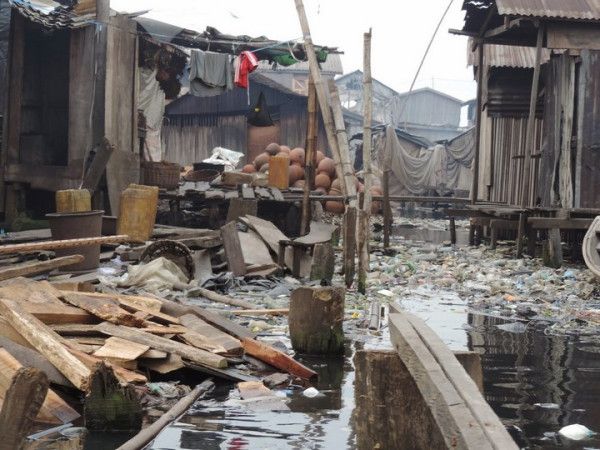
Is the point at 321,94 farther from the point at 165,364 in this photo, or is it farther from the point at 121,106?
the point at 165,364

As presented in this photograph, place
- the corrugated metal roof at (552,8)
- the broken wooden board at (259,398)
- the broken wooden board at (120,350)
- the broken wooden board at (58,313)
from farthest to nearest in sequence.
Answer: the corrugated metal roof at (552,8), the broken wooden board at (58,313), the broken wooden board at (120,350), the broken wooden board at (259,398)

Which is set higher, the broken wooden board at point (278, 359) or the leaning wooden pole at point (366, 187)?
the leaning wooden pole at point (366, 187)

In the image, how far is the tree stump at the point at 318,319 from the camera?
238 inches

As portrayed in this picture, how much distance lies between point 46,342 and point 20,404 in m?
1.84

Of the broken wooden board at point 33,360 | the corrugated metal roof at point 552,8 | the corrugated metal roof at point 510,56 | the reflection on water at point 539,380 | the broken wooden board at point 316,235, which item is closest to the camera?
the broken wooden board at point 33,360

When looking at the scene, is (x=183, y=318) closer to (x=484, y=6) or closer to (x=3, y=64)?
(x=3, y=64)

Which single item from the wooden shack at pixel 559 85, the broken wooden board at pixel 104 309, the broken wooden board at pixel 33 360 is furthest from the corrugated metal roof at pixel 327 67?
the broken wooden board at pixel 33 360

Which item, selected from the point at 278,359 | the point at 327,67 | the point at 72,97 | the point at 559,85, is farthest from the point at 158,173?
the point at 327,67

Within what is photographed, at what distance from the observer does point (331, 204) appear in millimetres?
21344

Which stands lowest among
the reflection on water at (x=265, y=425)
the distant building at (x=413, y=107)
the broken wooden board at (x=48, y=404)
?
the reflection on water at (x=265, y=425)

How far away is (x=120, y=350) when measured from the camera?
4992 mm

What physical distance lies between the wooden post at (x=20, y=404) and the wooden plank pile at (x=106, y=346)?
1033 mm

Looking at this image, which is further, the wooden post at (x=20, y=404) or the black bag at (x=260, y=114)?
the black bag at (x=260, y=114)

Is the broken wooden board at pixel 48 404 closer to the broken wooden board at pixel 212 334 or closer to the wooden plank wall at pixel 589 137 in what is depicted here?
the broken wooden board at pixel 212 334
